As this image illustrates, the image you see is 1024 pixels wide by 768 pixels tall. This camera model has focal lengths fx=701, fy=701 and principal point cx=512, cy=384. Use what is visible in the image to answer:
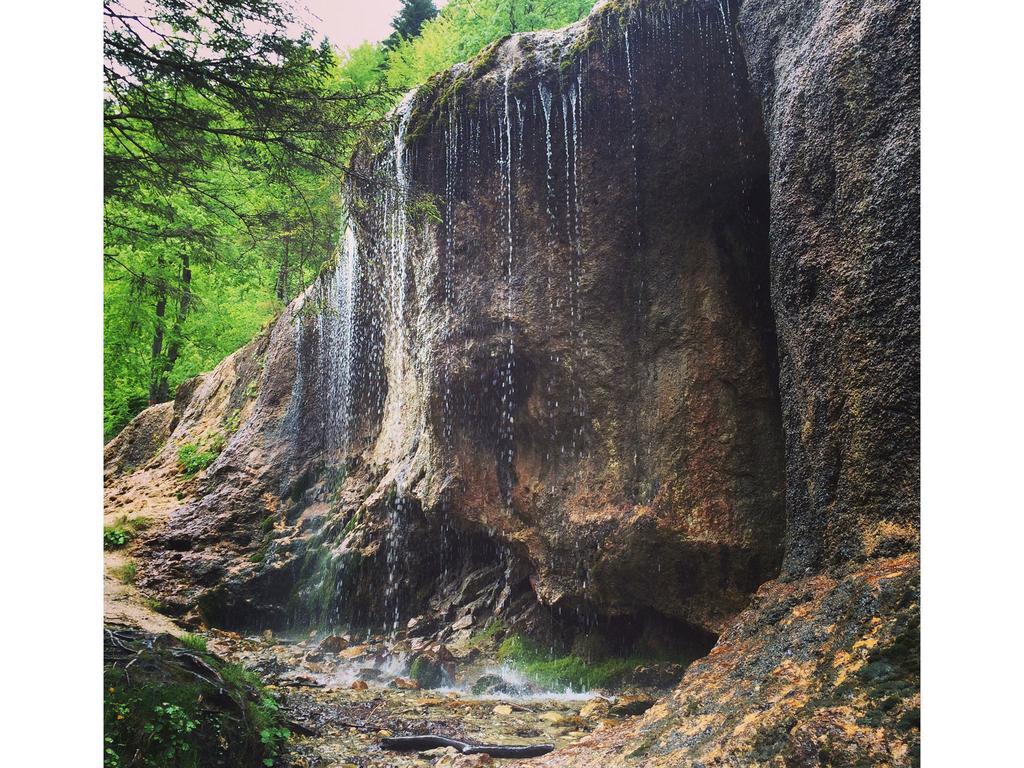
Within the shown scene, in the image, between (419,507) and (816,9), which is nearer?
(816,9)

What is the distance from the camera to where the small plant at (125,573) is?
1105 cm

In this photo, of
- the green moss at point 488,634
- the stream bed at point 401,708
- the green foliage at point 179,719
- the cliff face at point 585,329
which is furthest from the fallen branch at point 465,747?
the green moss at point 488,634

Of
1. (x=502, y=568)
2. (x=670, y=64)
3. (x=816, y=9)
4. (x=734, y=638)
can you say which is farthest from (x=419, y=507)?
(x=816, y=9)

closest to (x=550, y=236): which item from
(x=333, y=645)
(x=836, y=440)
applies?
(x=836, y=440)

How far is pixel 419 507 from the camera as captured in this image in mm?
9344

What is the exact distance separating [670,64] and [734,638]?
18.3ft

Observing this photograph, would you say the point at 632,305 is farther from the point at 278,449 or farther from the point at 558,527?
the point at 278,449

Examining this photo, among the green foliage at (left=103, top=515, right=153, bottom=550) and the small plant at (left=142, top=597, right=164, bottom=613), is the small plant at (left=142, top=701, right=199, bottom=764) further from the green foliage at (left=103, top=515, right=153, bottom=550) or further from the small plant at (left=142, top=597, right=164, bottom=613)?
the green foliage at (left=103, top=515, right=153, bottom=550)

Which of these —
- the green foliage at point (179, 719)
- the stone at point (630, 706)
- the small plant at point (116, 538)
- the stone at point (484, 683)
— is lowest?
the stone at point (484, 683)

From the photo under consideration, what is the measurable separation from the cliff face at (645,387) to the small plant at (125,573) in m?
0.24

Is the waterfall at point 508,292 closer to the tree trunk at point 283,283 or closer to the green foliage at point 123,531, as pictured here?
the green foliage at point 123,531

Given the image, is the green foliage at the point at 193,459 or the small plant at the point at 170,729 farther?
the green foliage at the point at 193,459

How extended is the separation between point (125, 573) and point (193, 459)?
3151 millimetres

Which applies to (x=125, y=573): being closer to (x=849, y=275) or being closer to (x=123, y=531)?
(x=123, y=531)
